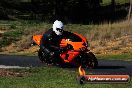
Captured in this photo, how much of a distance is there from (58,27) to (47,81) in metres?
4.17

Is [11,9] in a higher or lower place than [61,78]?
lower

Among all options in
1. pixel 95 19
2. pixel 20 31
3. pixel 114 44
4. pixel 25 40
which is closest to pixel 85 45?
pixel 114 44

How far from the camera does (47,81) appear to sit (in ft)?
44.7

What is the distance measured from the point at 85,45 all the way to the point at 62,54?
0.98m

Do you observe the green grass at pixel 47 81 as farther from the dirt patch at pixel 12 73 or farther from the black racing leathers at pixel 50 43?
the black racing leathers at pixel 50 43

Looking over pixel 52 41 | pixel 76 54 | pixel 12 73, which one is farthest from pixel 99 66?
pixel 12 73

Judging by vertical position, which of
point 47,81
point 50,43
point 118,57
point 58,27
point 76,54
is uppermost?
point 58,27

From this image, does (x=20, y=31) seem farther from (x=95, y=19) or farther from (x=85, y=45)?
(x=95, y=19)

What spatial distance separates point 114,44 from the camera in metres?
26.3

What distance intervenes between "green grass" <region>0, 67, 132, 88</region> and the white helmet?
191 cm

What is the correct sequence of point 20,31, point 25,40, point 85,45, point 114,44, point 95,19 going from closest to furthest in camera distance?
point 85,45
point 114,44
point 25,40
point 20,31
point 95,19

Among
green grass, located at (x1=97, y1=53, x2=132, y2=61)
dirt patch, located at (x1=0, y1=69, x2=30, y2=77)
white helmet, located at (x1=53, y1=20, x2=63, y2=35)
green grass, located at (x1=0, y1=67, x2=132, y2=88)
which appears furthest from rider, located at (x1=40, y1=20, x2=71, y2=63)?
green grass, located at (x1=97, y1=53, x2=132, y2=61)

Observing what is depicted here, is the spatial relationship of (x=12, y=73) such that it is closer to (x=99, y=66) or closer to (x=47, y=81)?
(x=47, y=81)

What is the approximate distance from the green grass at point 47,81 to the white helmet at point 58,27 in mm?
1914
